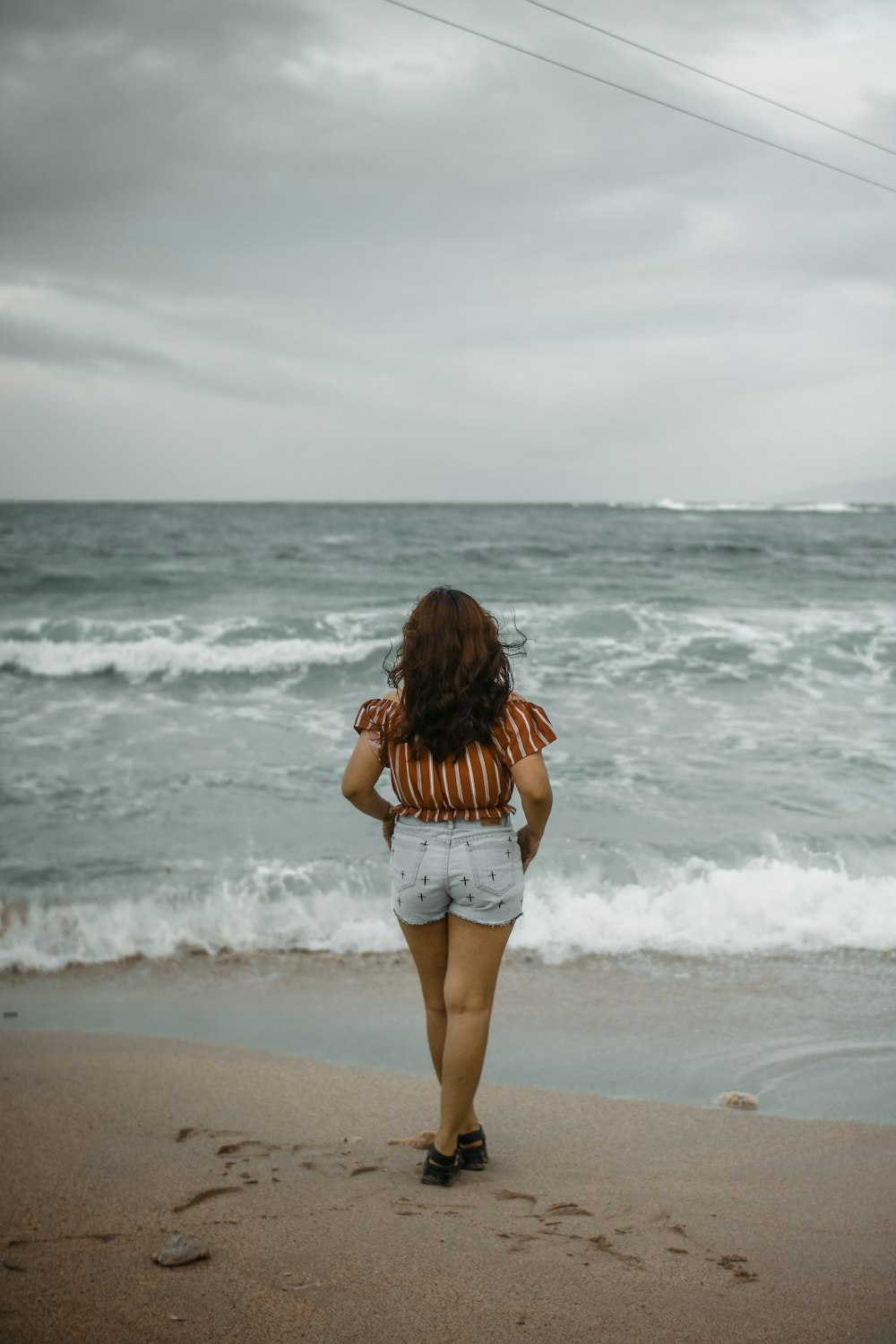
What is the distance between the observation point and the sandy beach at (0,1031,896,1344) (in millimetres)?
2242

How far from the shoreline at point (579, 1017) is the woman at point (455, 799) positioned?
1293 millimetres

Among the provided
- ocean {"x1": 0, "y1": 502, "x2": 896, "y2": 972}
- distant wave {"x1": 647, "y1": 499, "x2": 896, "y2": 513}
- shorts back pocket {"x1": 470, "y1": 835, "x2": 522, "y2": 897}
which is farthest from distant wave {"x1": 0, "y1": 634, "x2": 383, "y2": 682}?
distant wave {"x1": 647, "y1": 499, "x2": 896, "y2": 513}

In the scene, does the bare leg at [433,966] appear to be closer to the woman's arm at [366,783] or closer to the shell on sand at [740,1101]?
the woman's arm at [366,783]

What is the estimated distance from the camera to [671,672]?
42.2 feet

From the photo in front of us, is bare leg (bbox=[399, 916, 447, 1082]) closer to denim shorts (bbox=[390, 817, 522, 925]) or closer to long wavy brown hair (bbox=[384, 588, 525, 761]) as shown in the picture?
denim shorts (bbox=[390, 817, 522, 925])

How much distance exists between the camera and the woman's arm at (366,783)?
9.56 feet

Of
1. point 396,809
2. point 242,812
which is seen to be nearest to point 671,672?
point 242,812

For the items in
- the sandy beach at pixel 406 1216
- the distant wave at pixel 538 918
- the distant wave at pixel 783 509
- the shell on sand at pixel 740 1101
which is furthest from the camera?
the distant wave at pixel 783 509

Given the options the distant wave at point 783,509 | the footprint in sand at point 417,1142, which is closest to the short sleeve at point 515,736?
the footprint in sand at point 417,1142

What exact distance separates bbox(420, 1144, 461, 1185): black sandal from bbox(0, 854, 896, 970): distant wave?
101 inches

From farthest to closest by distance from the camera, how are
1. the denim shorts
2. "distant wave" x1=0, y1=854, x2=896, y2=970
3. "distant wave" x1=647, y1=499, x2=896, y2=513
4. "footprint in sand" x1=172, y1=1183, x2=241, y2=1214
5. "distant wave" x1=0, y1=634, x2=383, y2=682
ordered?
"distant wave" x1=647, y1=499, x2=896, y2=513 → "distant wave" x1=0, y1=634, x2=383, y2=682 → "distant wave" x1=0, y1=854, x2=896, y2=970 → the denim shorts → "footprint in sand" x1=172, y1=1183, x2=241, y2=1214

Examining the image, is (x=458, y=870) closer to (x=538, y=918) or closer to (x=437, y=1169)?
(x=437, y=1169)

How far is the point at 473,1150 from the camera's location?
311 centimetres

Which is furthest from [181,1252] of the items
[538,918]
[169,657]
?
[169,657]
